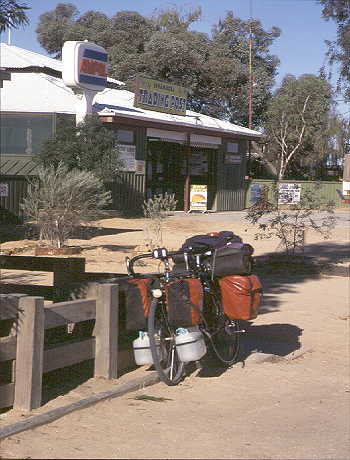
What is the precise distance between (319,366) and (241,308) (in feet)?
5.65

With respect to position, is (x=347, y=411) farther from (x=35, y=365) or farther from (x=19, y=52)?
→ (x=19, y=52)

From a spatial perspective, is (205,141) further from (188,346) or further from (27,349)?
(27,349)

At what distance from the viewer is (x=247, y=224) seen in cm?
2842

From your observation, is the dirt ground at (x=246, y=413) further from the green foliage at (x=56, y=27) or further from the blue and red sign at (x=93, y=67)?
the green foliage at (x=56, y=27)

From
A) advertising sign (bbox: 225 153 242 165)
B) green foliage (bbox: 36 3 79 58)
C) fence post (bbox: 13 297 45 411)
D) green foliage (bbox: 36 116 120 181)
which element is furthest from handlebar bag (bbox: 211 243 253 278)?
green foliage (bbox: 36 3 79 58)

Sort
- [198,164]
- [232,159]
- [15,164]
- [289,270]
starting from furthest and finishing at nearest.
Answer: [232,159], [198,164], [15,164], [289,270]

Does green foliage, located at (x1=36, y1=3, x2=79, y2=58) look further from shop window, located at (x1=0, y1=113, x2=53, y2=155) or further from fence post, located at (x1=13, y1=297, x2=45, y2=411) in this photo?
fence post, located at (x1=13, y1=297, x2=45, y2=411)

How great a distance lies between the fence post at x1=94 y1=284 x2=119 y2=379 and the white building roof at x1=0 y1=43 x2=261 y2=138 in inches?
903

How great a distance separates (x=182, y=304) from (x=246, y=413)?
965 millimetres

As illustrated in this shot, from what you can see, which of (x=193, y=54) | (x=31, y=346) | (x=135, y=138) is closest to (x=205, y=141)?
(x=135, y=138)

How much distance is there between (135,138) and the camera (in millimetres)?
31375

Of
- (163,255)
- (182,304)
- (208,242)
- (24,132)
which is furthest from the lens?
(24,132)

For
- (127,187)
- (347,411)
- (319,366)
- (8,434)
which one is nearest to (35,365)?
(8,434)

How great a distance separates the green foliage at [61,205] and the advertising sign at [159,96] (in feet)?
46.3
